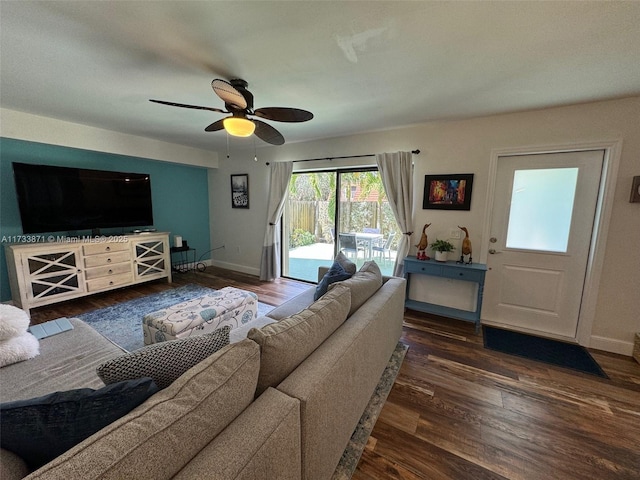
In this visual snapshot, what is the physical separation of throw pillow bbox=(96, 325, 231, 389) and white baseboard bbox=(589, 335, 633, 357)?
11.4ft

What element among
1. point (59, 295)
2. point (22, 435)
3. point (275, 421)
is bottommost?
point (59, 295)

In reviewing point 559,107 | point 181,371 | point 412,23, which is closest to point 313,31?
point 412,23

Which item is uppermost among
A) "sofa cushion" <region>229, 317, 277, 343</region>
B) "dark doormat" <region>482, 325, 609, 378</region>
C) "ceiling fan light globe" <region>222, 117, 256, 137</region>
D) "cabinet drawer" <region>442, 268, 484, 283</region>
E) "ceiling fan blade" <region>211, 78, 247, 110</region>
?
"ceiling fan blade" <region>211, 78, 247, 110</region>

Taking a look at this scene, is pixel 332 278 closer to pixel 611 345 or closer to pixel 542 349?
pixel 542 349

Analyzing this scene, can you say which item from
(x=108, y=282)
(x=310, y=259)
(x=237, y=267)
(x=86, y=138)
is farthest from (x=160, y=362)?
(x=237, y=267)

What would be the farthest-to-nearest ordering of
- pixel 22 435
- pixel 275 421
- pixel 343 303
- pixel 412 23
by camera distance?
pixel 343 303 → pixel 412 23 → pixel 275 421 → pixel 22 435

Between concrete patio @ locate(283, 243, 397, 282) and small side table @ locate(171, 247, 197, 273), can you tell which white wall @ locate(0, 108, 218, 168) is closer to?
small side table @ locate(171, 247, 197, 273)

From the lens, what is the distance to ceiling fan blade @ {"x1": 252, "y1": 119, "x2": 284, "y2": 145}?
226cm

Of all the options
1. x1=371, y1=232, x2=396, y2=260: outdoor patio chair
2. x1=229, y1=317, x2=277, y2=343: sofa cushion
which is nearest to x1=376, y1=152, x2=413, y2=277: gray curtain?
x1=371, y1=232, x2=396, y2=260: outdoor patio chair

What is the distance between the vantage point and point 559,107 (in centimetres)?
246

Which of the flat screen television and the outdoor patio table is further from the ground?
the flat screen television

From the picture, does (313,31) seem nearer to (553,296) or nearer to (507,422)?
(507,422)

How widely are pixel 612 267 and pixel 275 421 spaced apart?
331 cm

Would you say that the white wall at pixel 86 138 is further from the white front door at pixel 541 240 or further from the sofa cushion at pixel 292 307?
the white front door at pixel 541 240
